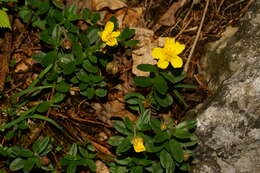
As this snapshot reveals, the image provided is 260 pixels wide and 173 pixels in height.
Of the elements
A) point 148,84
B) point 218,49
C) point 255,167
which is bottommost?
point 255,167

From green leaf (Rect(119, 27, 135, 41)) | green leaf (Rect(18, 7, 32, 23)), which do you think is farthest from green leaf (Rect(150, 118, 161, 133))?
green leaf (Rect(18, 7, 32, 23))

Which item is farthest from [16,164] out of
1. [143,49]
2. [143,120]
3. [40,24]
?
[143,49]

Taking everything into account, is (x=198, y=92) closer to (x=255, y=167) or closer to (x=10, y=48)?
(x=255, y=167)

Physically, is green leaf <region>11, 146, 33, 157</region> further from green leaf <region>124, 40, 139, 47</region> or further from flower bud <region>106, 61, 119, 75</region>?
green leaf <region>124, 40, 139, 47</region>

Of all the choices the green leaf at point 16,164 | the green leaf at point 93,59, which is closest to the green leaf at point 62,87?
the green leaf at point 93,59

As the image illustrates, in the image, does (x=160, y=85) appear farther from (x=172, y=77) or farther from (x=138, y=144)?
(x=138, y=144)

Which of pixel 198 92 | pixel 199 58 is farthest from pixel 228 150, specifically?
pixel 199 58
